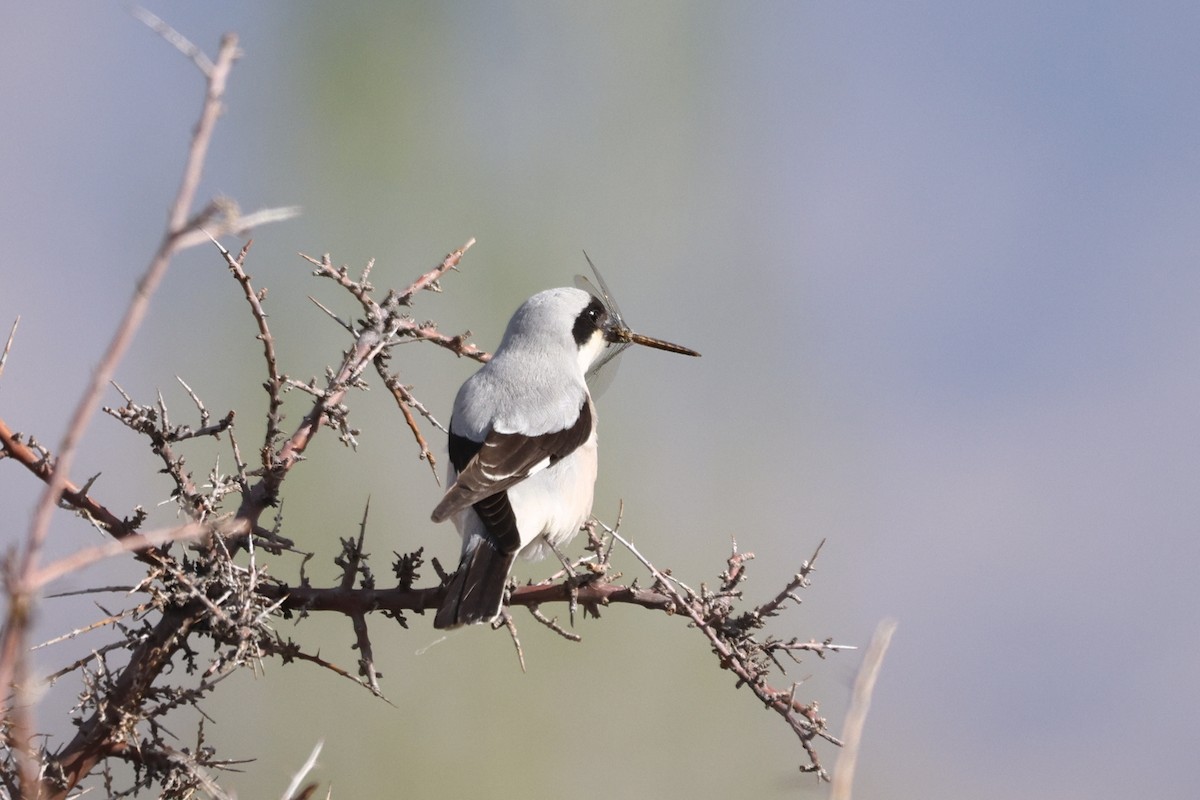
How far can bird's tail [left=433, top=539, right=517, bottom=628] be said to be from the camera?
275 centimetres

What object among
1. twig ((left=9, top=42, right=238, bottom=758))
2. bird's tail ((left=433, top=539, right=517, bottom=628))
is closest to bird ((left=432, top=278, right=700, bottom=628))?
bird's tail ((left=433, top=539, right=517, bottom=628))

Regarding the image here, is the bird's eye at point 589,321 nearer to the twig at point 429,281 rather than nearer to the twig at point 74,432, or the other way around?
the twig at point 429,281

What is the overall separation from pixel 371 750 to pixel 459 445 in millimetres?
2492

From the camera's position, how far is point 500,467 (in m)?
3.24

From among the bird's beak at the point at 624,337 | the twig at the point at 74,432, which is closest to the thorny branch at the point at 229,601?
the twig at the point at 74,432

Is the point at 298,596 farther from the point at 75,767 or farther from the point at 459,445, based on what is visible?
the point at 459,445

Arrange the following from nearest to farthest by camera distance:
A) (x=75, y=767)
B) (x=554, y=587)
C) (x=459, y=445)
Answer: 1. (x=75, y=767)
2. (x=554, y=587)
3. (x=459, y=445)

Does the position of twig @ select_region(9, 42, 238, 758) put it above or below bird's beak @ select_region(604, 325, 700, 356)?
below

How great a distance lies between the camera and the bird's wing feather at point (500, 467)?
3082 mm

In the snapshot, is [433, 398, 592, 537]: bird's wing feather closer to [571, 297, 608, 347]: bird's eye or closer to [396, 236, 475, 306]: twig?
[571, 297, 608, 347]: bird's eye

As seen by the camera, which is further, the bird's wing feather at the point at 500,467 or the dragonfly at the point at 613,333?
the dragonfly at the point at 613,333

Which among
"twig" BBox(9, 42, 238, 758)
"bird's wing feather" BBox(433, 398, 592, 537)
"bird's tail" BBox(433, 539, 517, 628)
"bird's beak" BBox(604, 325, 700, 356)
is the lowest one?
"twig" BBox(9, 42, 238, 758)

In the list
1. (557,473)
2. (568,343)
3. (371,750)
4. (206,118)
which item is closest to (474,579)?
(557,473)

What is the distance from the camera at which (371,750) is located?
5441 mm
